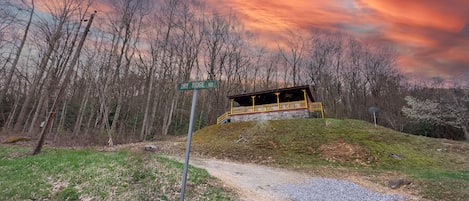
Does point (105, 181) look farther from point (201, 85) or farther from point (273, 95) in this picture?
point (273, 95)

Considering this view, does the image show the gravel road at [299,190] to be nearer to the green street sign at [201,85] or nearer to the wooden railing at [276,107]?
the green street sign at [201,85]

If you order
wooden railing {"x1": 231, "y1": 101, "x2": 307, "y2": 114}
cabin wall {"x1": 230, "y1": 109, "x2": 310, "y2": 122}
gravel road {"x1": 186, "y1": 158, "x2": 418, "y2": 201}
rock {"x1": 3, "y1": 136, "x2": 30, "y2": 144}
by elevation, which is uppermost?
wooden railing {"x1": 231, "y1": 101, "x2": 307, "y2": 114}

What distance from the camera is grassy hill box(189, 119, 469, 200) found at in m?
11.6

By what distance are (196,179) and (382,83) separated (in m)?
39.2

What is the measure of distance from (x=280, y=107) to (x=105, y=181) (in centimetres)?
1992

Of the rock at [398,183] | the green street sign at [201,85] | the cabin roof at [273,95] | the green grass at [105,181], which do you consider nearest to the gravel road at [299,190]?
the rock at [398,183]

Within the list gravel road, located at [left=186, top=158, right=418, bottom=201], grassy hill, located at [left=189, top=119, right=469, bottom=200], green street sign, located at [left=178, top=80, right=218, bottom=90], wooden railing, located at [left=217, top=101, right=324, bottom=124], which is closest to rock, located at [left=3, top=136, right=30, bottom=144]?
grassy hill, located at [left=189, top=119, right=469, bottom=200]

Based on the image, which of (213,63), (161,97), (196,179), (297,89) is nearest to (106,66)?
(161,97)

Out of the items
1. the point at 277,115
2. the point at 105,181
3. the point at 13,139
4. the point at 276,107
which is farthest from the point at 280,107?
the point at 13,139

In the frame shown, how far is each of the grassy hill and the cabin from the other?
2.94 meters

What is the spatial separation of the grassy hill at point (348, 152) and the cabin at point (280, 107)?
116 inches

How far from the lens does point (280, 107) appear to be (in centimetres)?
2445

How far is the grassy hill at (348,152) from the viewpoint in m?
11.6

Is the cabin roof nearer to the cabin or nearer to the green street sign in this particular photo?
the cabin
